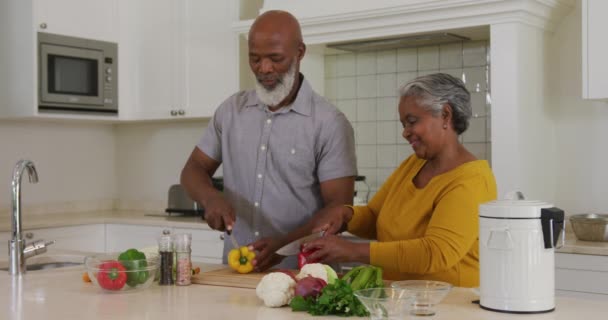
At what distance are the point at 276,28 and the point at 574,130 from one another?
6.52 ft

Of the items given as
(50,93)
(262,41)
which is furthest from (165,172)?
(262,41)

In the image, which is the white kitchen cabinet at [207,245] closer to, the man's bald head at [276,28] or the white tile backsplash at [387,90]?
the white tile backsplash at [387,90]

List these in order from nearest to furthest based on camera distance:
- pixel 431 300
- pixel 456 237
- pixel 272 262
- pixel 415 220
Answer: pixel 431 300 < pixel 456 237 < pixel 415 220 < pixel 272 262

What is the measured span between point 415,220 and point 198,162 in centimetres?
96

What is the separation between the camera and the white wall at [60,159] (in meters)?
4.97

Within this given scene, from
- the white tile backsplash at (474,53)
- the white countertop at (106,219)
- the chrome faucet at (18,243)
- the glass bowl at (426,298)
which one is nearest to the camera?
the glass bowl at (426,298)

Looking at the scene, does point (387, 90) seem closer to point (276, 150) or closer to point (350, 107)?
point (350, 107)

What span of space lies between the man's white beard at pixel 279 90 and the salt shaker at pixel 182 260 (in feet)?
2.08

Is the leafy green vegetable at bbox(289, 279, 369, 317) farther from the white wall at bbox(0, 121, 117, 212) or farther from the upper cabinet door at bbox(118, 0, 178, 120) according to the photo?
the white wall at bbox(0, 121, 117, 212)

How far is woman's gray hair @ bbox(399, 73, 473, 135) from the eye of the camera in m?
2.33

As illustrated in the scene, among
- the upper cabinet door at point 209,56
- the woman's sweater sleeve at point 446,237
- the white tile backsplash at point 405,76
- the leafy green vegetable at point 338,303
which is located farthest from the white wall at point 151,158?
the leafy green vegetable at point 338,303

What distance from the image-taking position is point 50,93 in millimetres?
4621

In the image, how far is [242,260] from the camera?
2484 mm

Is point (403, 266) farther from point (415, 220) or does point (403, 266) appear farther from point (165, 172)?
point (165, 172)
